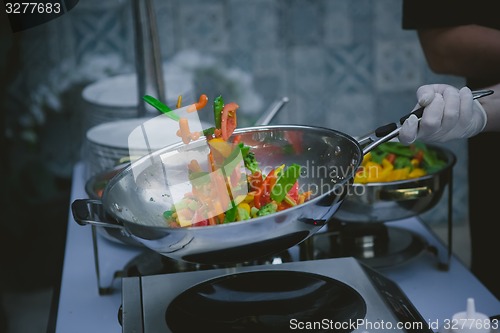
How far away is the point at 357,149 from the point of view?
920 millimetres

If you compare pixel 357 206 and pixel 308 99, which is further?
pixel 308 99

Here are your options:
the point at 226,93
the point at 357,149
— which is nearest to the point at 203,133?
the point at 357,149

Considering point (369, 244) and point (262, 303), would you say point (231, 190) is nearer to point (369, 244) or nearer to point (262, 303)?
point (262, 303)

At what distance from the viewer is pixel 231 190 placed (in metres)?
0.89

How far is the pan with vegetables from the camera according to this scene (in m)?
0.80

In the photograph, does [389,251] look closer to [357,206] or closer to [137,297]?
[357,206]

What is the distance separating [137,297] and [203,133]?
24 centimetres

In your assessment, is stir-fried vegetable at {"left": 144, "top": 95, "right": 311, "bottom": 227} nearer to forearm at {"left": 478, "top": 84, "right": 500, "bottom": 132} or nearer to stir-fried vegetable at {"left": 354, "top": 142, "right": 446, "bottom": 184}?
stir-fried vegetable at {"left": 354, "top": 142, "right": 446, "bottom": 184}

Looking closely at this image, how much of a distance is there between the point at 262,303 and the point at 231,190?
5.7 inches

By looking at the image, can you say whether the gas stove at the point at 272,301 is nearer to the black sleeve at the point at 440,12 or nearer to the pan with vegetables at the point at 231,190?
the pan with vegetables at the point at 231,190

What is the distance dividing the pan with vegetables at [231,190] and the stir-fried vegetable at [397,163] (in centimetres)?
27

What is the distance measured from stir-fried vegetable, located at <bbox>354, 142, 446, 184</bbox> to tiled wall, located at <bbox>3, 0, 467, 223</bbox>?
1324 mm

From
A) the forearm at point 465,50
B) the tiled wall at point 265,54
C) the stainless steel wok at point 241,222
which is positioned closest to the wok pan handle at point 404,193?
the stainless steel wok at point 241,222

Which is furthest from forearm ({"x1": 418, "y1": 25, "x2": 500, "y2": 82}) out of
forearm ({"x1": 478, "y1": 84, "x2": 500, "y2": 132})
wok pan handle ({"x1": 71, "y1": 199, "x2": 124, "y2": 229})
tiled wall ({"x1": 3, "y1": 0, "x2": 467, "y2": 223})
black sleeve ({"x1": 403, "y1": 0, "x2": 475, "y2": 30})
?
tiled wall ({"x1": 3, "y1": 0, "x2": 467, "y2": 223})
